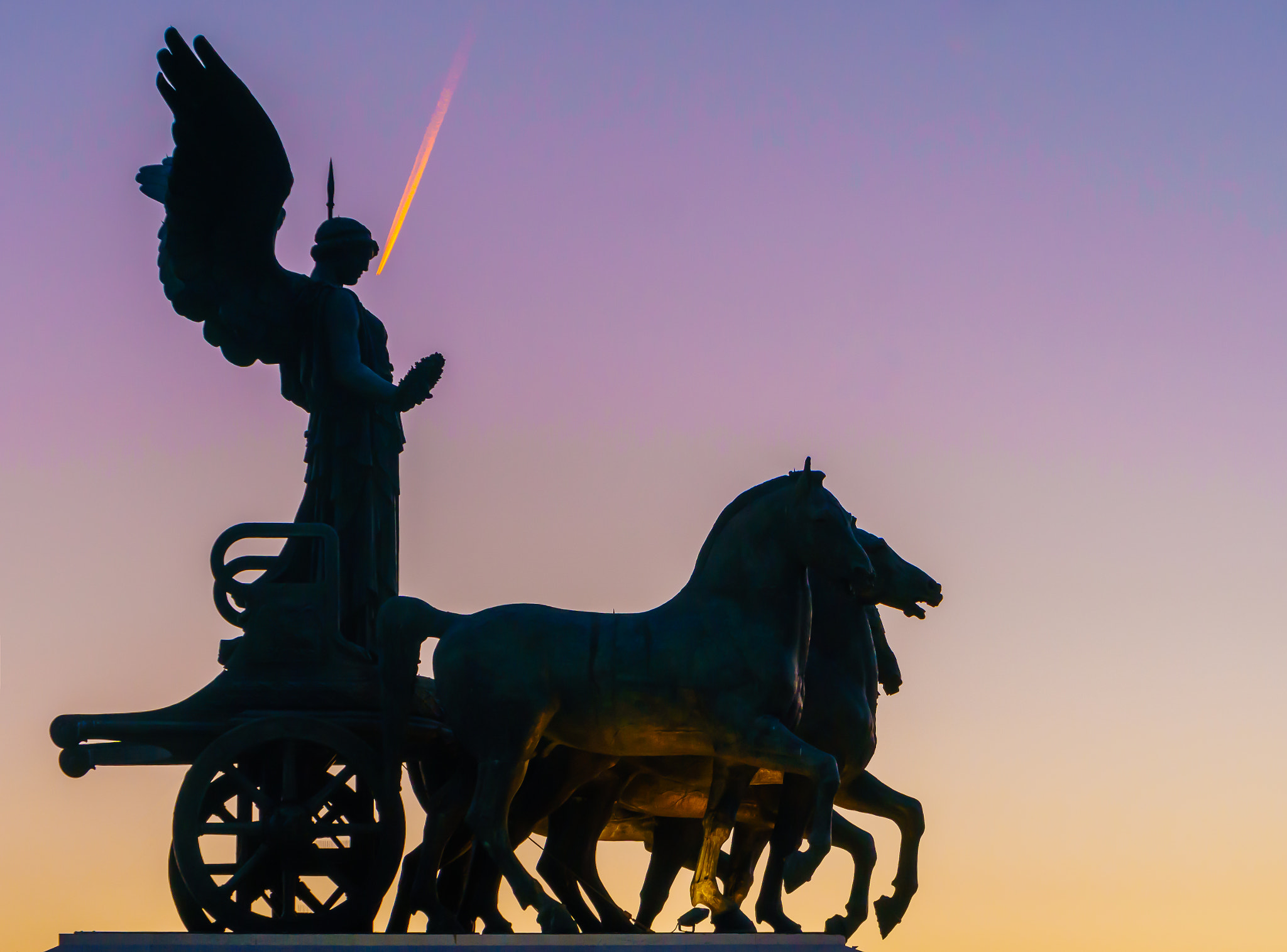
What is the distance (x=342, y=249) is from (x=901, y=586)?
4229 mm

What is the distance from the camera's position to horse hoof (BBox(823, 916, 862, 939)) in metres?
15.6

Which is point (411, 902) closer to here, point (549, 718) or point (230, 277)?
point (549, 718)

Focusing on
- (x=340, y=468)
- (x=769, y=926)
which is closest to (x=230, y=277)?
(x=340, y=468)

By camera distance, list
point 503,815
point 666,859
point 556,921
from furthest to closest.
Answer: point 666,859 → point 503,815 → point 556,921

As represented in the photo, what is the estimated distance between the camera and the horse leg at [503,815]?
14602 mm

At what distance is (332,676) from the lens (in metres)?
15.4

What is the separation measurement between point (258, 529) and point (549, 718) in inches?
83.5

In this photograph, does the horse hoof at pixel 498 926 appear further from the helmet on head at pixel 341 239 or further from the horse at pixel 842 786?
the helmet on head at pixel 341 239

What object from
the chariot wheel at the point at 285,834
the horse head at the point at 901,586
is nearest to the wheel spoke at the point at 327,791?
the chariot wheel at the point at 285,834

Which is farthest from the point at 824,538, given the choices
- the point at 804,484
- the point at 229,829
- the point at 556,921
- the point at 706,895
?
the point at 229,829

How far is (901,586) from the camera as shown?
1602cm

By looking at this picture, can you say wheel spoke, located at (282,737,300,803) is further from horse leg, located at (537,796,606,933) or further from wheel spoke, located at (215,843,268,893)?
horse leg, located at (537,796,606,933)

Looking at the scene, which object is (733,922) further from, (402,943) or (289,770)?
(289,770)

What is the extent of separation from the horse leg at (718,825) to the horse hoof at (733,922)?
36 mm
